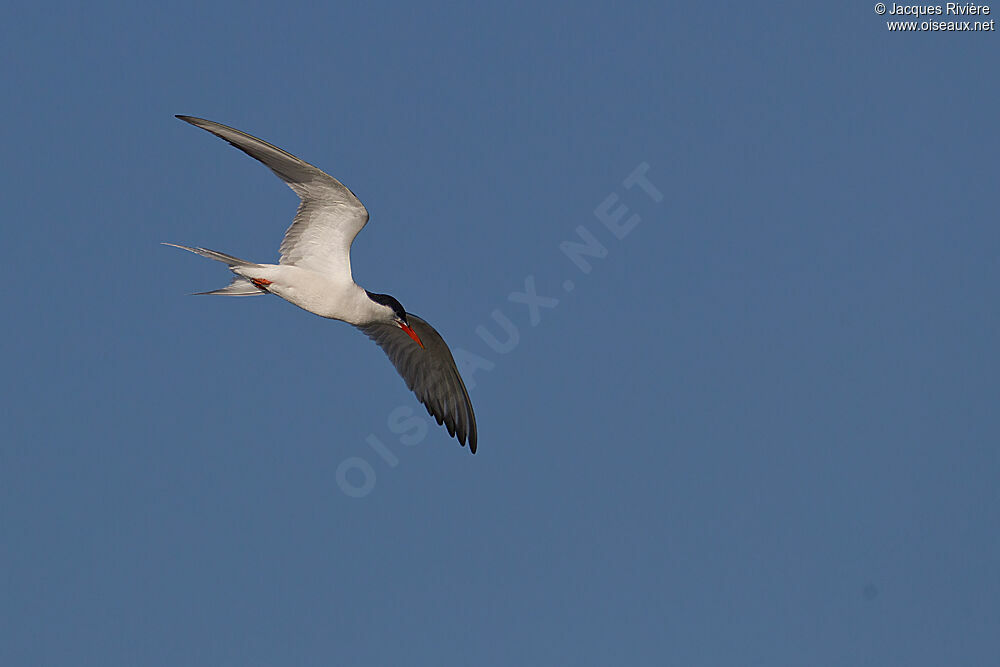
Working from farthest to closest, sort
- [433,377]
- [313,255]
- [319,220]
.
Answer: [433,377] → [313,255] → [319,220]

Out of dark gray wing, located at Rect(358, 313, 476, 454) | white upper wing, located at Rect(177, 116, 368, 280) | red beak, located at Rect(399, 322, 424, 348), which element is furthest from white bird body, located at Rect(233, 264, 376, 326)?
dark gray wing, located at Rect(358, 313, 476, 454)

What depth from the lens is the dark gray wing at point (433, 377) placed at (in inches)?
684

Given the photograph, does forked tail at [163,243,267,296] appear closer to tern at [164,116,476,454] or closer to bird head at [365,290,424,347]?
tern at [164,116,476,454]

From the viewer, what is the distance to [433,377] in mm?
17562

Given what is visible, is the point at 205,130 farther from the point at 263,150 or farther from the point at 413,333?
the point at 413,333

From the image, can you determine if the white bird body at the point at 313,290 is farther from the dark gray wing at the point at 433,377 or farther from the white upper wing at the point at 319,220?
the dark gray wing at the point at 433,377

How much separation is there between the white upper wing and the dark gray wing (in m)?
2.94

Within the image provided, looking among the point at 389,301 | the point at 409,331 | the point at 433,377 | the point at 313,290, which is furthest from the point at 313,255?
the point at 433,377

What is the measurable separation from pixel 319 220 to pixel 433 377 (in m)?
4.08

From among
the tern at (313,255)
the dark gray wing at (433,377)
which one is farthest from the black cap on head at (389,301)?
the dark gray wing at (433,377)

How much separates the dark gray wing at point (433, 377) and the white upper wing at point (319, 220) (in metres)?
2.94

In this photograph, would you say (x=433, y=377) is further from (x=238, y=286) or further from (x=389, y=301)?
(x=238, y=286)

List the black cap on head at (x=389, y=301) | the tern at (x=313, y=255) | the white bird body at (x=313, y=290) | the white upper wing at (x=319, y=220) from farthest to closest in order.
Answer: the black cap on head at (x=389, y=301) → the white bird body at (x=313, y=290) → the white upper wing at (x=319, y=220) → the tern at (x=313, y=255)

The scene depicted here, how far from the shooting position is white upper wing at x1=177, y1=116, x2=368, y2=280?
1367 centimetres
